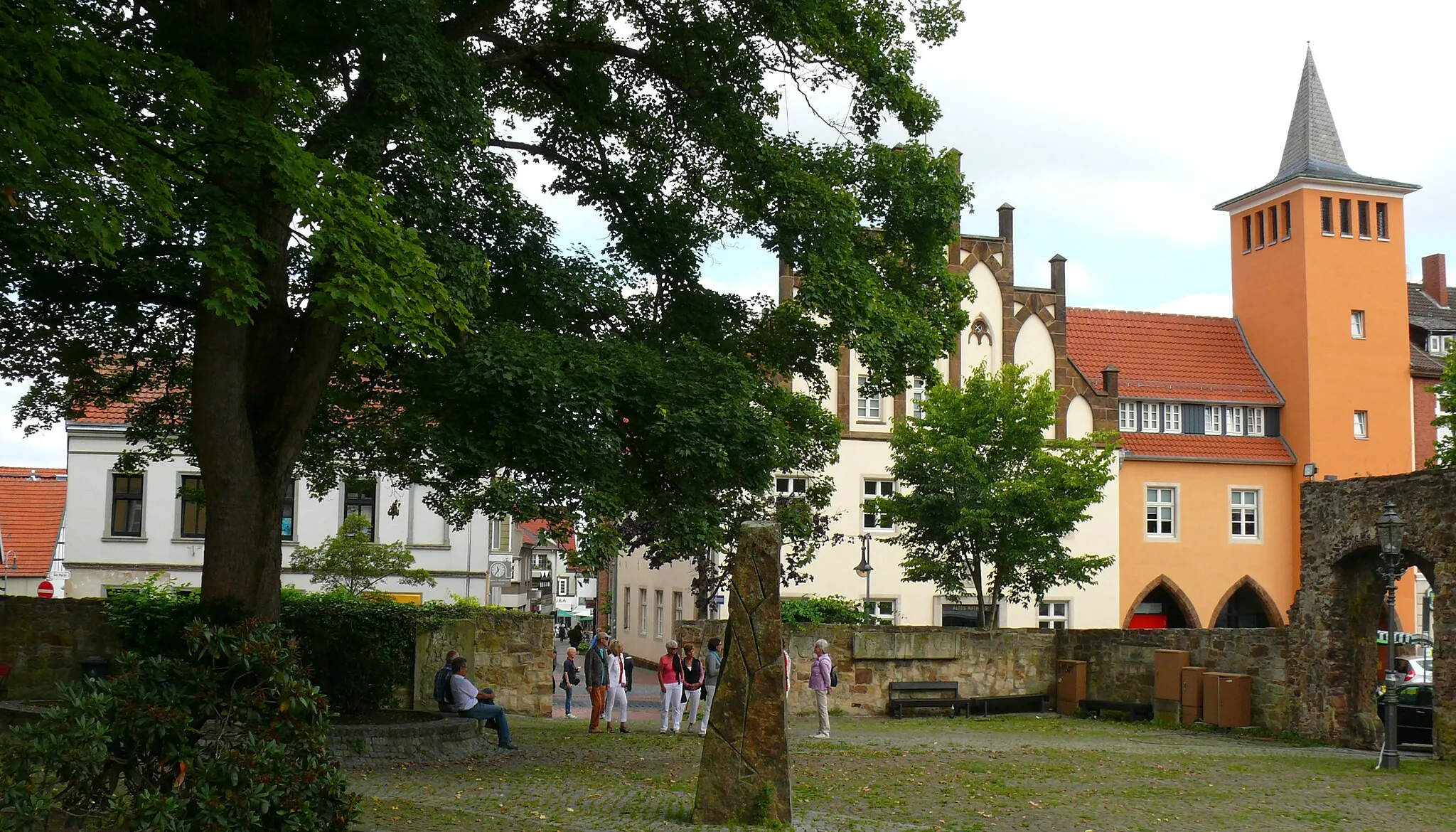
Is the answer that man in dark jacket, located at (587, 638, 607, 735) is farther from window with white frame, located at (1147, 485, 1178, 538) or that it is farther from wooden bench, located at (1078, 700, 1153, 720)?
window with white frame, located at (1147, 485, 1178, 538)

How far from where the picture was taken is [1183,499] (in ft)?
146

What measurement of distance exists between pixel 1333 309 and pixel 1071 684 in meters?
25.0

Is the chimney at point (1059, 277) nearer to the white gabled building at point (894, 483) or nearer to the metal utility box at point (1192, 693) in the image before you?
the white gabled building at point (894, 483)

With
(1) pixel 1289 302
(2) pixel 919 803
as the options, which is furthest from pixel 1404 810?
(1) pixel 1289 302

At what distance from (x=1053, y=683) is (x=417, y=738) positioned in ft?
52.6

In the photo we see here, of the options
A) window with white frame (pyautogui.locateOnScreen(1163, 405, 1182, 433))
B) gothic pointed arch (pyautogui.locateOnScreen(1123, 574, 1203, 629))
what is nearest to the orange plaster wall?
gothic pointed arch (pyautogui.locateOnScreen(1123, 574, 1203, 629))

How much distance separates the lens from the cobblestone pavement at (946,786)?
40.1ft

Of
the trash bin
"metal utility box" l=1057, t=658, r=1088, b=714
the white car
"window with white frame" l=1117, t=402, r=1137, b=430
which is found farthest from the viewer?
"window with white frame" l=1117, t=402, r=1137, b=430

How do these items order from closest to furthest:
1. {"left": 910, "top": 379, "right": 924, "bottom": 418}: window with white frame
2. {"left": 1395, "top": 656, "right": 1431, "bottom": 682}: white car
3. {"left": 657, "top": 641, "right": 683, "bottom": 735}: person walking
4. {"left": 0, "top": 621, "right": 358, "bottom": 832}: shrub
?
{"left": 0, "top": 621, "right": 358, "bottom": 832}: shrub < {"left": 657, "top": 641, "right": 683, "bottom": 735}: person walking < {"left": 1395, "top": 656, "right": 1431, "bottom": 682}: white car < {"left": 910, "top": 379, "right": 924, "bottom": 418}: window with white frame

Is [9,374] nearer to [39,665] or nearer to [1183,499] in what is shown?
[39,665]

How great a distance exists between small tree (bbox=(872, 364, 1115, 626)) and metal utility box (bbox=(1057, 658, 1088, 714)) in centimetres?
504

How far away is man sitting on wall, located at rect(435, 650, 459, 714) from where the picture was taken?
19.2m

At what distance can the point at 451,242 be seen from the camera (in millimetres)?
14539

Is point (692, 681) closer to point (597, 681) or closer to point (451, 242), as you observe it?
point (597, 681)
